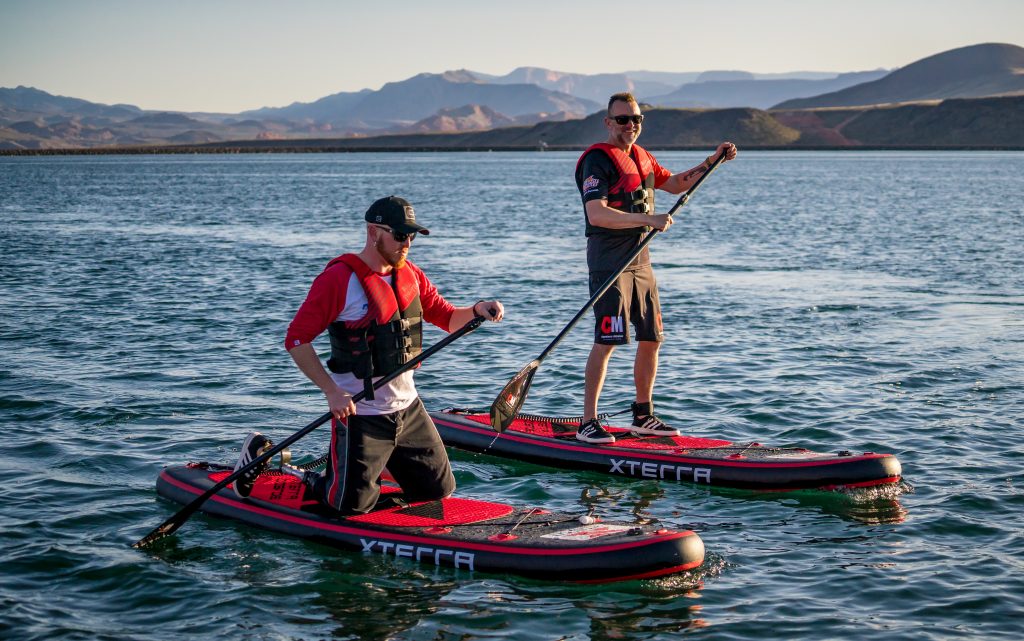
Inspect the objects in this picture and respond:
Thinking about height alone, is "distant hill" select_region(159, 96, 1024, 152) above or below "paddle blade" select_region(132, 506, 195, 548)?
above

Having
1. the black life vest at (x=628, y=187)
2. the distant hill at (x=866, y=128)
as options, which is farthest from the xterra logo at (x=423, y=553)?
the distant hill at (x=866, y=128)

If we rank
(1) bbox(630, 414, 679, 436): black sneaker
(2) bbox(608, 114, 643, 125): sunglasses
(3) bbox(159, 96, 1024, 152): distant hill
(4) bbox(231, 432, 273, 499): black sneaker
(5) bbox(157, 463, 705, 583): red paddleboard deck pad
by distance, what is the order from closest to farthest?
(5) bbox(157, 463, 705, 583): red paddleboard deck pad
(4) bbox(231, 432, 273, 499): black sneaker
(2) bbox(608, 114, 643, 125): sunglasses
(1) bbox(630, 414, 679, 436): black sneaker
(3) bbox(159, 96, 1024, 152): distant hill

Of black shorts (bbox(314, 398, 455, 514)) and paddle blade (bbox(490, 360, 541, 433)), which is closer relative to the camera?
black shorts (bbox(314, 398, 455, 514))

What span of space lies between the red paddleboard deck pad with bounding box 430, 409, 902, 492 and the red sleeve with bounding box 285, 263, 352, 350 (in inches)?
136

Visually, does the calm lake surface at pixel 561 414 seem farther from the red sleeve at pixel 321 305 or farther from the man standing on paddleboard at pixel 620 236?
the red sleeve at pixel 321 305

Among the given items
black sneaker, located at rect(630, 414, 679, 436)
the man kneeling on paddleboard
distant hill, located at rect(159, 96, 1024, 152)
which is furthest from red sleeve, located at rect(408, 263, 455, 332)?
distant hill, located at rect(159, 96, 1024, 152)

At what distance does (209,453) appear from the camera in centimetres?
1063

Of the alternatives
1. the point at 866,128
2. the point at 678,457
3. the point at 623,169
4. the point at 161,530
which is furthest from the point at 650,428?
the point at 866,128

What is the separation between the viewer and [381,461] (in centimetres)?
767

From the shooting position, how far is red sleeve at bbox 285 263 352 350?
23.3 ft

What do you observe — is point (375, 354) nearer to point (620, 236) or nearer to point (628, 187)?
point (620, 236)

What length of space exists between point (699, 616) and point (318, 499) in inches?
117

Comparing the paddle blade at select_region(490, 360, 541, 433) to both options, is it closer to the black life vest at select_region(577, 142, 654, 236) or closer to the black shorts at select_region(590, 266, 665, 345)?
the black shorts at select_region(590, 266, 665, 345)

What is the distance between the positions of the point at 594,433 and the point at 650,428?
1.84 feet
